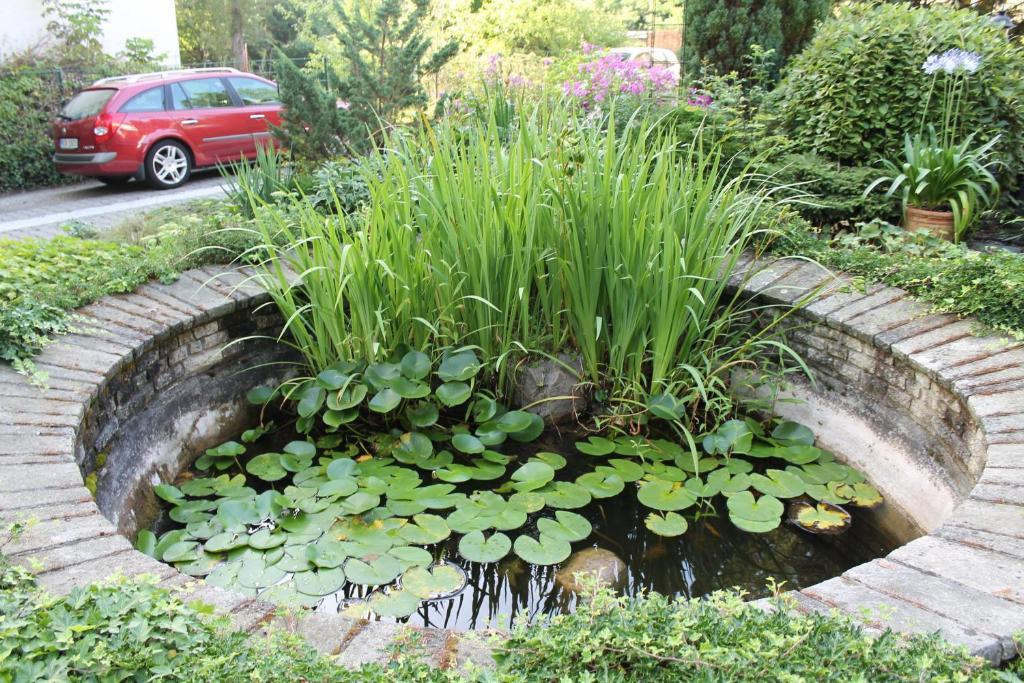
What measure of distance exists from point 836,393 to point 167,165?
832 centimetres

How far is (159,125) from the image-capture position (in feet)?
30.2

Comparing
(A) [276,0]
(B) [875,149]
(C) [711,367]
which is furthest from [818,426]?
(A) [276,0]

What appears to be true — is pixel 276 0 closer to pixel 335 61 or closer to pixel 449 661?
pixel 335 61

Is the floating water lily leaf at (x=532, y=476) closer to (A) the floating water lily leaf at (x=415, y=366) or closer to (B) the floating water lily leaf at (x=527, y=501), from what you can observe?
(B) the floating water lily leaf at (x=527, y=501)

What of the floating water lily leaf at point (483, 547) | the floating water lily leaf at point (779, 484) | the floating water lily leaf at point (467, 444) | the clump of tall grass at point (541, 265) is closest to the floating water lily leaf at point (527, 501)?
the floating water lily leaf at point (483, 547)

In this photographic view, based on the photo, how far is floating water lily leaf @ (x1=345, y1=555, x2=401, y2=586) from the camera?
250 centimetres

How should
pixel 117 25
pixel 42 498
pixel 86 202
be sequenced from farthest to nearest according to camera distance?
pixel 117 25, pixel 86 202, pixel 42 498

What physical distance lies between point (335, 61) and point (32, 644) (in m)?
18.1

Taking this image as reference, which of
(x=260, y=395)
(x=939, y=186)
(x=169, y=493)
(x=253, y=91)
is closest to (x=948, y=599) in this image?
(x=169, y=493)

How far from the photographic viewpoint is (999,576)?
188 centimetres

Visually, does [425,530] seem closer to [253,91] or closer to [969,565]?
[969,565]

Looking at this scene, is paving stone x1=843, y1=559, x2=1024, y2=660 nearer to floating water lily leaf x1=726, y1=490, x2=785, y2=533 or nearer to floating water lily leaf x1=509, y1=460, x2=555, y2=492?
floating water lily leaf x1=726, y1=490, x2=785, y2=533

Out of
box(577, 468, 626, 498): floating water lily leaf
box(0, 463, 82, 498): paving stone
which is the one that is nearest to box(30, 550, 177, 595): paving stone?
box(0, 463, 82, 498): paving stone

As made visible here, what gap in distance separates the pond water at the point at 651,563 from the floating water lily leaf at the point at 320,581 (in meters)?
0.05
